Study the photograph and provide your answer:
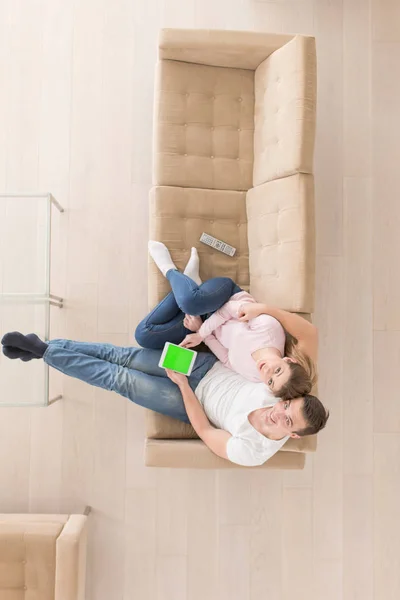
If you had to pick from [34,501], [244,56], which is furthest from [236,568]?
[244,56]

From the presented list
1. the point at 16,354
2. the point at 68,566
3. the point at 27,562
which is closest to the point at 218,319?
the point at 16,354

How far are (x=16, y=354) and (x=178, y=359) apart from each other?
0.75 meters

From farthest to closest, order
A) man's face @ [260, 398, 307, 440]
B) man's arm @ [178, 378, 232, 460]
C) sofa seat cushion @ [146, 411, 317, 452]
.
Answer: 1. sofa seat cushion @ [146, 411, 317, 452]
2. man's arm @ [178, 378, 232, 460]
3. man's face @ [260, 398, 307, 440]

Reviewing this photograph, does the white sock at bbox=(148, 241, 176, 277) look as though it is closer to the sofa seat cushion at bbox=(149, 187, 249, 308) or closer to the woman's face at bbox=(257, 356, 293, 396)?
the sofa seat cushion at bbox=(149, 187, 249, 308)

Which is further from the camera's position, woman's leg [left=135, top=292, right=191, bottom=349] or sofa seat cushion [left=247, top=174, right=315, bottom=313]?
woman's leg [left=135, top=292, right=191, bottom=349]

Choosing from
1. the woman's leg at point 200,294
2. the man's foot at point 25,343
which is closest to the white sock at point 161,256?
the woman's leg at point 200,294

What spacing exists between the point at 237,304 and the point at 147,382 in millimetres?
540

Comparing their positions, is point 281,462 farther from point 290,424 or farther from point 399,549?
point 399,549

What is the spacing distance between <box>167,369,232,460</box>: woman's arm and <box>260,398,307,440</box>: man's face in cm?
21

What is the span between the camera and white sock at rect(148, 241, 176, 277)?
2447 millimetres

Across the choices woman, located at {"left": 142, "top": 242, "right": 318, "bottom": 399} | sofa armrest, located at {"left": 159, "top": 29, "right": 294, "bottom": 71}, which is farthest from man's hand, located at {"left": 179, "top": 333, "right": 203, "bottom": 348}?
sofa armrest, located at {"left": 159, "top": 29, "right": 294, "bottom": 71}

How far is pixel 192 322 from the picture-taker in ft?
A: 7.75

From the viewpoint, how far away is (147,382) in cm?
237

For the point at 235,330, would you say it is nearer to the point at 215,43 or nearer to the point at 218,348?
the point at 218,348
